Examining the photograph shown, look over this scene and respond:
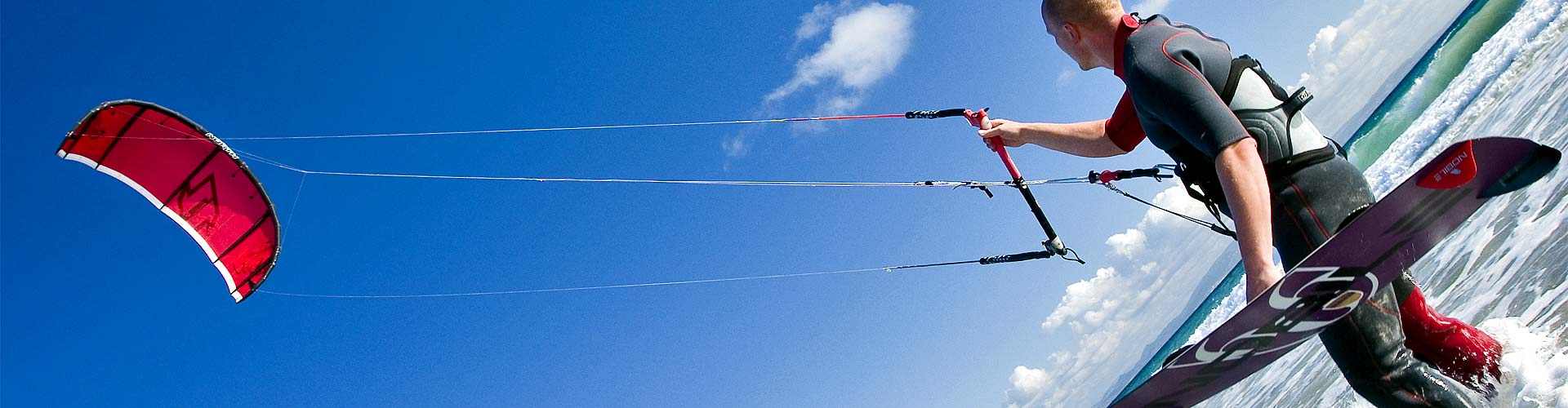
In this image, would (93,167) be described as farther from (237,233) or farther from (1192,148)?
(1192,148)

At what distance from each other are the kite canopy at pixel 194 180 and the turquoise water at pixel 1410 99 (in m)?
28.5

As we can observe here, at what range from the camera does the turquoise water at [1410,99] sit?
3475 centimetres

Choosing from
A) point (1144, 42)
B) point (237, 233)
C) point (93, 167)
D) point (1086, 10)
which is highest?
point (93, 167)

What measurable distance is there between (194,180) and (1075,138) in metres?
12.2

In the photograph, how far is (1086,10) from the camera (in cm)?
271

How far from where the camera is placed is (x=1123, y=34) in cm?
268

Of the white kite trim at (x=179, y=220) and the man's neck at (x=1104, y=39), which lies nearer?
the man's neck at (x=1104, y=39)

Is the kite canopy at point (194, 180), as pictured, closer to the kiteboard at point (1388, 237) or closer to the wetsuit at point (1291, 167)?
the wetsuit at point (1291, 167)

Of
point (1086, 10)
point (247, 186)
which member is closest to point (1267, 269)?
point (1086, 10)

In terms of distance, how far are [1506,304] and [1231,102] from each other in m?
3.13

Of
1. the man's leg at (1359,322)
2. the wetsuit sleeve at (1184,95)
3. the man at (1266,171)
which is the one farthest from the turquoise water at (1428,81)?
the wetsuit sleeve at (1184,95)

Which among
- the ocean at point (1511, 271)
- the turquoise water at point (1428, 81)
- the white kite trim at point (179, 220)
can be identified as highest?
the white kite trim at point (179, 220)

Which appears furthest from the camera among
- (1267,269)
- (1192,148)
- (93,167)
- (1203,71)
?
(93,167)

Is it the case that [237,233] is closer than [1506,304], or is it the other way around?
[1506,304]
